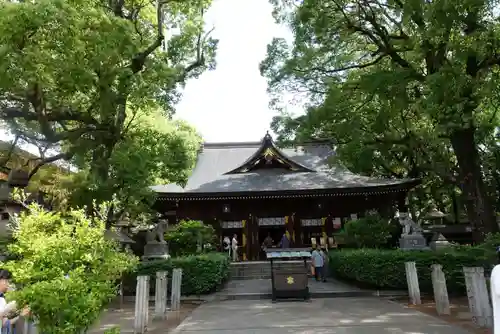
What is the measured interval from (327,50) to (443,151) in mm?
13289

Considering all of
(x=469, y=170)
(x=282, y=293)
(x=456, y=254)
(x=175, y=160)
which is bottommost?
(x=282, y=293)

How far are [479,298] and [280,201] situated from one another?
15343 mm

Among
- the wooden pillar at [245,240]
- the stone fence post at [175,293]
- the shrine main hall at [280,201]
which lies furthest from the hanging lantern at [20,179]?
the wooden pillar at [245,240]

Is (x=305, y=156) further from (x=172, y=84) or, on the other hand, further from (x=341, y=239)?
(x=172, y=84)

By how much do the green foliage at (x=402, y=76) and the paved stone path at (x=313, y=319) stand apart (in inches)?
211

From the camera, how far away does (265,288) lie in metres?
15.4

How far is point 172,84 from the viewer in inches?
558

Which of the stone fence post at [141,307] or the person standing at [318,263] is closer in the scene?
the stone fence post at [141,307]

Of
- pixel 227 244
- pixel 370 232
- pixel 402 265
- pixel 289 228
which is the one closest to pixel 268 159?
pixel 289 228

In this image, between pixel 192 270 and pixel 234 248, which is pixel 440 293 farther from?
pixel 234 248

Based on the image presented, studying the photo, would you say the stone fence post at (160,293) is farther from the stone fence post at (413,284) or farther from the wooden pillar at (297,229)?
the wooden pillar at (297,229)

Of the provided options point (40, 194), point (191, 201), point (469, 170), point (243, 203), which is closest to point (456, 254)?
point (469, 170)

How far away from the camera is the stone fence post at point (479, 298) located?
798 centimetres

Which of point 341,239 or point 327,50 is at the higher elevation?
point 327,50
